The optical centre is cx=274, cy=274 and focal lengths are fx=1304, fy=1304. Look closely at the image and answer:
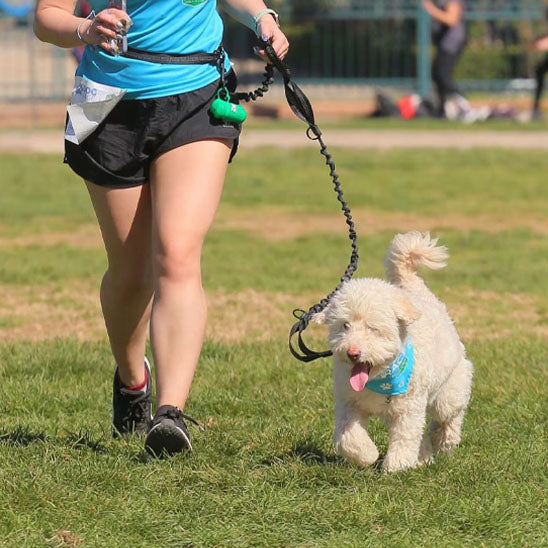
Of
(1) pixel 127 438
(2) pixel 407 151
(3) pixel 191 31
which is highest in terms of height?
(3) pixel 191 31

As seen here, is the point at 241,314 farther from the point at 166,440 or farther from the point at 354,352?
the point at 354,352

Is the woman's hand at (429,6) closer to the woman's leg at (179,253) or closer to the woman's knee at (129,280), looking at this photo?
the woman's knee at (129,280)

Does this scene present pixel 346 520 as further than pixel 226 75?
No

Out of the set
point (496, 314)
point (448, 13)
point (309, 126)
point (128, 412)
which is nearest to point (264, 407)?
point (128, 412)

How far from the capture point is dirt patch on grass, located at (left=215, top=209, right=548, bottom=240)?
11.4 meters

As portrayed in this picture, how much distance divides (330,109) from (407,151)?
23.8 feet

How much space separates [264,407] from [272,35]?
5.67 feet

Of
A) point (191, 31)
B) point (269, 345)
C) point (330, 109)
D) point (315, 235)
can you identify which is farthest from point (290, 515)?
point (330, 109)

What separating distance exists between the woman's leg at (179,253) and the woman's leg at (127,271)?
0.43 ft

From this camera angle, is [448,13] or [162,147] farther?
[448,13]

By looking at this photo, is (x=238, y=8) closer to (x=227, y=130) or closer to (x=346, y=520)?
(x=227, y=130)

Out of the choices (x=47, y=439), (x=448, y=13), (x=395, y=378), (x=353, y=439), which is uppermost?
(x=395, y=378)

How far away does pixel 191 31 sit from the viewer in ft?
15.4

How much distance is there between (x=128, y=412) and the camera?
5207mm
